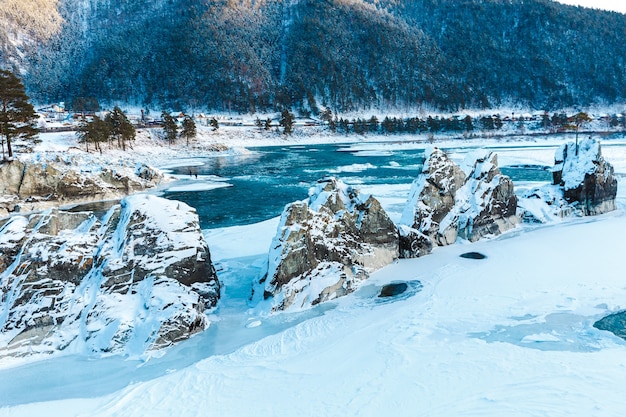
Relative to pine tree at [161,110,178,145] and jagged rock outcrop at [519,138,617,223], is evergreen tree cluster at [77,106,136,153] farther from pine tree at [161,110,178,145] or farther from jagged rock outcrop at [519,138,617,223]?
jagged rock outcrop at [519,138,617,223]

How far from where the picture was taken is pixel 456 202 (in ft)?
65.2

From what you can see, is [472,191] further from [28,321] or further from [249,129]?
[249,129]

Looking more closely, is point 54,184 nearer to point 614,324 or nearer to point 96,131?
point 96,131

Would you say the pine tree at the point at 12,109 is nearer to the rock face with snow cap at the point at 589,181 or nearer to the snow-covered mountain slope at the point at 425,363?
the snow-covered mountain slope at the point at 425,363

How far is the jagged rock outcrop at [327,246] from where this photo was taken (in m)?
13.0

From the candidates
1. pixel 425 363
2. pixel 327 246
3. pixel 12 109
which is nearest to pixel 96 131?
pixel 12 109

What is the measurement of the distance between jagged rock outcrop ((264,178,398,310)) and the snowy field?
0.74m

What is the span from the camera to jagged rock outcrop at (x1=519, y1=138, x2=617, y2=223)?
23500 millimetres

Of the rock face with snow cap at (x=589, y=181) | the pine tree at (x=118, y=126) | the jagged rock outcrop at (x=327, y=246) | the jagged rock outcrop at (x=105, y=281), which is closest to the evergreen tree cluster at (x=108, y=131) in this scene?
the pine tree at (x=118, y=126)

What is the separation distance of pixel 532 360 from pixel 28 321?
12383mm

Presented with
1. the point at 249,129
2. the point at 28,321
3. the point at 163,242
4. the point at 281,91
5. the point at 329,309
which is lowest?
the point at 329,309

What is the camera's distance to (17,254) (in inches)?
449

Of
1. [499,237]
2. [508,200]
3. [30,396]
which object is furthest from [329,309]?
[508,200]

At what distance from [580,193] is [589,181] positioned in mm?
894
